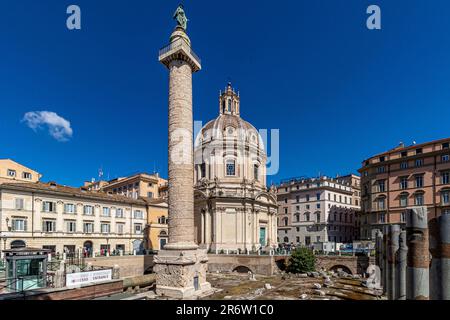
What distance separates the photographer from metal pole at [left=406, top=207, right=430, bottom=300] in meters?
11.0

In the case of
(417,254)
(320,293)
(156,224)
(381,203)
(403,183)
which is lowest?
(320,293)

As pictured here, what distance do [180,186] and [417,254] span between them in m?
17.8

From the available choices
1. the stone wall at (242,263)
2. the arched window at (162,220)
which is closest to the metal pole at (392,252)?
the stone wall at (242,263)

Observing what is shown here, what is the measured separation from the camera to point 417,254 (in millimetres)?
11344

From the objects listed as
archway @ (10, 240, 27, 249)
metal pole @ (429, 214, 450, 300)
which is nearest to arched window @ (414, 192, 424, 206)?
metal pole @ (429, 214, 450, 300)

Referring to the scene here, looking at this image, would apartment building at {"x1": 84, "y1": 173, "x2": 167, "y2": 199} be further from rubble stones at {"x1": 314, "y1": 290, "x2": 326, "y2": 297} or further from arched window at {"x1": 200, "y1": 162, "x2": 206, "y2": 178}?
rubble stones at {"x1": 314, "y1": 290, "x2": 326, "y2": 297}

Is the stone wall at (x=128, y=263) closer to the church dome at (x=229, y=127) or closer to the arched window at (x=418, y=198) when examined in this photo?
the church dome at (x=229, y=127)

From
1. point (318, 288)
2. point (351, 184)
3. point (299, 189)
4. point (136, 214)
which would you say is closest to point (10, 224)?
point (136, 214)

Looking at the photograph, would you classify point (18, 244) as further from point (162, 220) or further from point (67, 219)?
point (162, 220)

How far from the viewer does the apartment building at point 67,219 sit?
34.6 meters

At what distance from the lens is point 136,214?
4897cm

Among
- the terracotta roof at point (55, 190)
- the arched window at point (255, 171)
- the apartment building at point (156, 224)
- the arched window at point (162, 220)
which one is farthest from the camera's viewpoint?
the arched window at point (255, 171)

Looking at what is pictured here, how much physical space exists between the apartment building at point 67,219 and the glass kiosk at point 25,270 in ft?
58.3

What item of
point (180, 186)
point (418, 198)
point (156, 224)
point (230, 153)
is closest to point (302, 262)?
point (180, 186)
